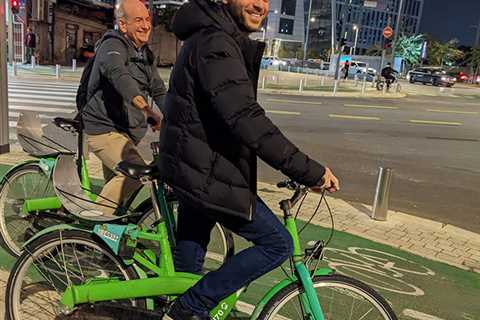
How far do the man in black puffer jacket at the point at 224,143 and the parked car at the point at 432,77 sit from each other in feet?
163

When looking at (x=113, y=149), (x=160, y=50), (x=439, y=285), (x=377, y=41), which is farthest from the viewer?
(x=377, y=41)

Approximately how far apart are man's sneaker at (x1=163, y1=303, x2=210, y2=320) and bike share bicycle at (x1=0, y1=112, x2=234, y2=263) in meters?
0.86

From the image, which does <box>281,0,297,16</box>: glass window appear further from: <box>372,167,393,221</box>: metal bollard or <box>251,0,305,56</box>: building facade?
<box>372,167,393,221</box>: metal bollard

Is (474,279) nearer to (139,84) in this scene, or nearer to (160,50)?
(139,84)

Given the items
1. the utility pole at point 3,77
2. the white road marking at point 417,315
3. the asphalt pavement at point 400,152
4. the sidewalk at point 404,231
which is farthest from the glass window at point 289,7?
the white road marking at point 417,315

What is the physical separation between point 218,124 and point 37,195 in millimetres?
2252

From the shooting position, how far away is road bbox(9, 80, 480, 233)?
24.0 feet

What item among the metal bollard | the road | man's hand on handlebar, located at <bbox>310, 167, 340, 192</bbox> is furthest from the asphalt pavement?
man's hand on handlebar, located at <bbox>310, 167, 340, 192</bbox>

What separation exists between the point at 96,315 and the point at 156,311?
0.33m

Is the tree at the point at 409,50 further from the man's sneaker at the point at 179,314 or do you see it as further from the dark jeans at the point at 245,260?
the man's sneaker at the point at 179,314

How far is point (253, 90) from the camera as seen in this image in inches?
85.9

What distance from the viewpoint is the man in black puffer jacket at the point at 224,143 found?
6.89ft

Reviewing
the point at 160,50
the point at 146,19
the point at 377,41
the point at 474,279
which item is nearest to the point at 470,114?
the point at 474,279

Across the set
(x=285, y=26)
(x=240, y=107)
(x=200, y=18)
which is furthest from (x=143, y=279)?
(x=285, y=26)
